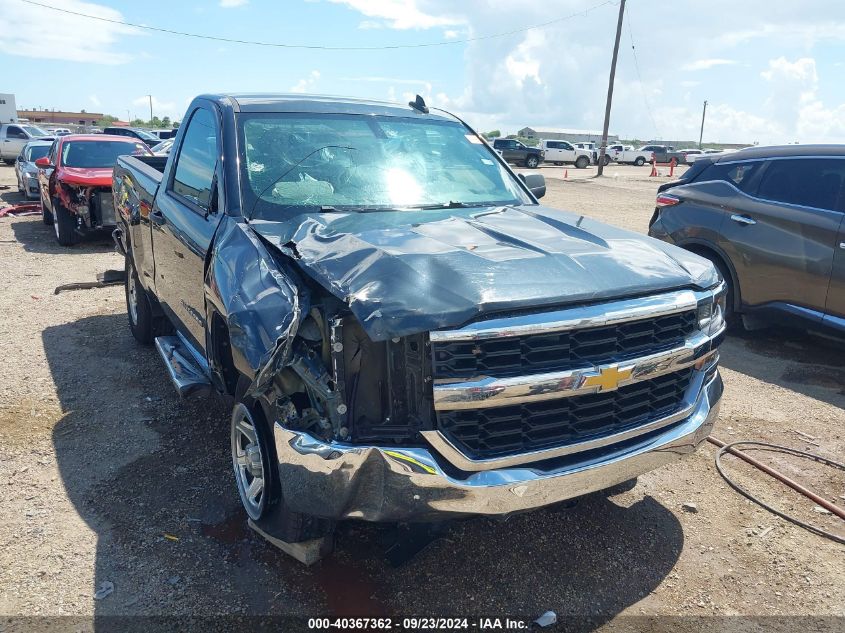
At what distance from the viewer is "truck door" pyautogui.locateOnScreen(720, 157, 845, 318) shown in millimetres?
5902

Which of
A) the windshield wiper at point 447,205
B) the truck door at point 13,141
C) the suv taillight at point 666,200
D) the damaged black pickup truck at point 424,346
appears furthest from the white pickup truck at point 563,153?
the damaged black pickup truck at point 424,346

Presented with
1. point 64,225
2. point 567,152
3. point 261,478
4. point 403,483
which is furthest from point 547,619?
point 567,152

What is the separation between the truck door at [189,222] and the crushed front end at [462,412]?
4.37 feet

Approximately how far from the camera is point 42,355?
5910mm

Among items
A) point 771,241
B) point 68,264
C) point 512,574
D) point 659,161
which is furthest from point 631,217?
point 659,161

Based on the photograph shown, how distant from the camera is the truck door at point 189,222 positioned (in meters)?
3.74

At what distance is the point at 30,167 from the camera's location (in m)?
15.9

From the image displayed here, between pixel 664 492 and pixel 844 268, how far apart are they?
10.2 ft

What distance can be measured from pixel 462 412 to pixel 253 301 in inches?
38.1

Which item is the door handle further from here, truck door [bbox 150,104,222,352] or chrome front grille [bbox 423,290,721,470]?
truck door [bbox 150,104,222,352]

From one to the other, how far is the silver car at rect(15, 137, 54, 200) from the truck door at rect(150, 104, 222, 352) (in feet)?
42.3

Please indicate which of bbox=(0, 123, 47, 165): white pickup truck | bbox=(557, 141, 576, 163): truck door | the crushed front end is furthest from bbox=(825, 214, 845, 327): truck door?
bbox=(557, 141, 576, 163): truck door

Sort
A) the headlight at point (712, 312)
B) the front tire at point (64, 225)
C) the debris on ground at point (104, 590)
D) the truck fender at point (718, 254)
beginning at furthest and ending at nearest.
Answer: the front tire at point (64, 225) → the truck fender at point (718, 254) → the headlight at point (712, 312) → the debris on ground at point (104, 590)

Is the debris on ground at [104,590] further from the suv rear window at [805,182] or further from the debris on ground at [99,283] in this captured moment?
the suv rear window at [805,182]
